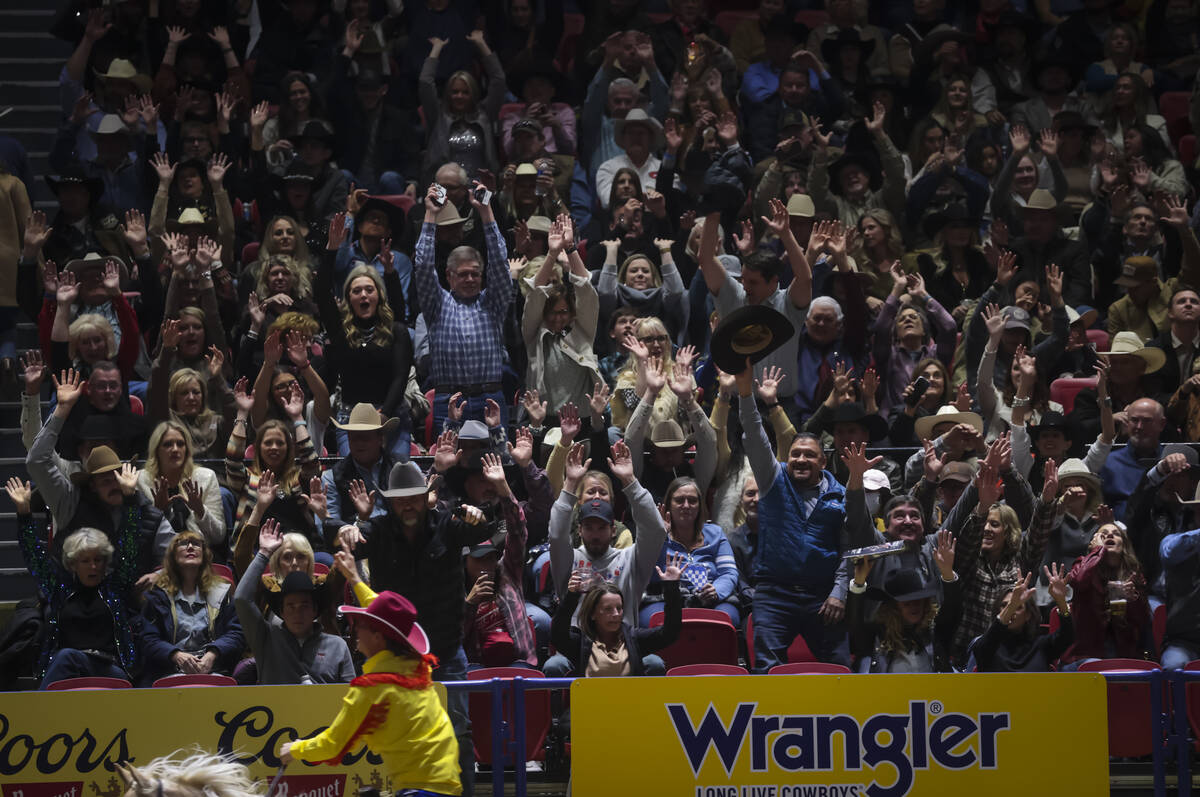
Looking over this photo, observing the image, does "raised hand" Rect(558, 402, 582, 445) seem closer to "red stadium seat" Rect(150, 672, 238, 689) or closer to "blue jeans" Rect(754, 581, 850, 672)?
"blue jeans" Rect(754, 581, 850, 672)

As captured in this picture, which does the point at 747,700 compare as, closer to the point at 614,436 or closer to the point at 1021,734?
the point at 1021,734

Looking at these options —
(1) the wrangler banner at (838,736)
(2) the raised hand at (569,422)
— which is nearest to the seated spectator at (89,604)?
(2) the raised hand at (569,422)

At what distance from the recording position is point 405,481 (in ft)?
37.6

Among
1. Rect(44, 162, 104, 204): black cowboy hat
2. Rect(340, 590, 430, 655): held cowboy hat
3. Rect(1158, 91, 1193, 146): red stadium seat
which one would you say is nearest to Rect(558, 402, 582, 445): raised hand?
Rect(340, 590, 430, 655): held cowboy hat

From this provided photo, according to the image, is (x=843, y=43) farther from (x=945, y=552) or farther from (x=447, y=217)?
(x=945, y=552)

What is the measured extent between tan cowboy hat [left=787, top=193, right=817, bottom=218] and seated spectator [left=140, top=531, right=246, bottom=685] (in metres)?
5.60

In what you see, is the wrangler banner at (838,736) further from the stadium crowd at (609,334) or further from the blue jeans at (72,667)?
the blue jeans at (72,667)

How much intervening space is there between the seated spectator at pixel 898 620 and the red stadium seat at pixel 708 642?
0.78 meters

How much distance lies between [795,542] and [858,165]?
5.18 meters

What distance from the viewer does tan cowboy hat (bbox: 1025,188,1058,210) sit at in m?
15.3

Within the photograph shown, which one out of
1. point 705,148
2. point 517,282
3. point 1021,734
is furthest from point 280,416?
point 1021,734

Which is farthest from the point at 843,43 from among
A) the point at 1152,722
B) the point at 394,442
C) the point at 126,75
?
the point at 1152,722

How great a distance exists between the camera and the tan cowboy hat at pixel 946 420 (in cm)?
1309

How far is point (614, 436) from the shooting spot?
13.2 meters
